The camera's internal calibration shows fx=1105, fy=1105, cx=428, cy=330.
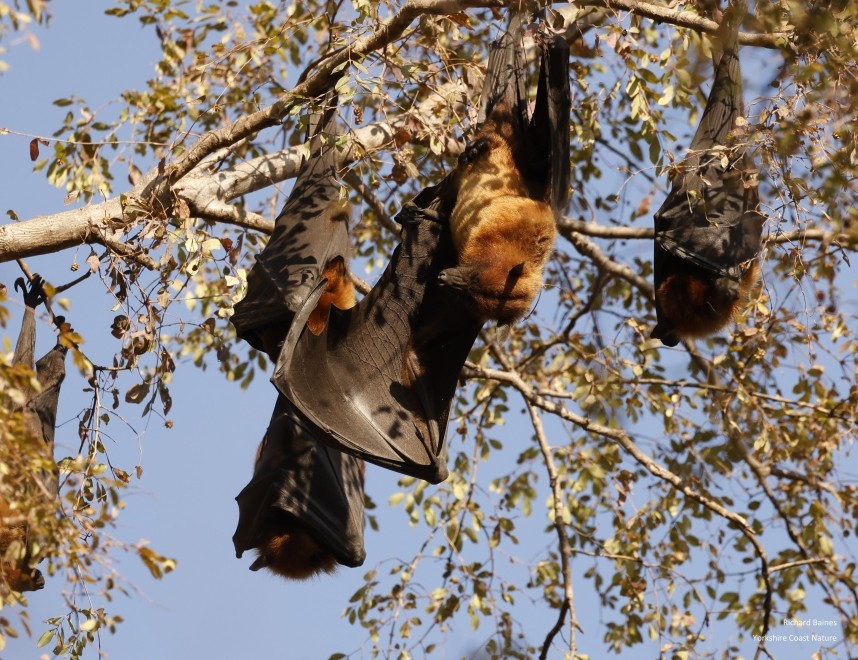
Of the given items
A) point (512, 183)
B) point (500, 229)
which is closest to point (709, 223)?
point (512, 183)

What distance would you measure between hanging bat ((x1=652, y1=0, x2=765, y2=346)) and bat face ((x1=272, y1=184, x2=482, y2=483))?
1.26m

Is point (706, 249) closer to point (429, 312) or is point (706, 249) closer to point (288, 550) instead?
point (429, 312)

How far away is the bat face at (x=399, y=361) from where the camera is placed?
5461 mm

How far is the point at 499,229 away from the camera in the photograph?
4938mm

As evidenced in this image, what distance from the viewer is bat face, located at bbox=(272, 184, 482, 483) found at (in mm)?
5461

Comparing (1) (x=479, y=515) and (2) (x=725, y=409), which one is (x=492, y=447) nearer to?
(1) (x=479, y=515)

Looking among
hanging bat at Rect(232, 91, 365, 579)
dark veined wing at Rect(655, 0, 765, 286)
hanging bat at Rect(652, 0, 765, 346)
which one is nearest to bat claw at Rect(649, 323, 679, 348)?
hanging bat at Rect(652, 0, 765, 346)

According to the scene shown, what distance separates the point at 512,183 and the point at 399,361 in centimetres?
122

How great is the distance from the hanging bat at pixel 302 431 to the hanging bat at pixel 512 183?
77 cm

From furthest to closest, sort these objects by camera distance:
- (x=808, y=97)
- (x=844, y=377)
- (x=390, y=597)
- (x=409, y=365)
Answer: (x=390, y=597)
(x=844, y=377)
(x=409, y=365)
(x=808, y=97)

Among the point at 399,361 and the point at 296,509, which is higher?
the point at 399,361

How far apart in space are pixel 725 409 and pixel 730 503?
4.03 ft

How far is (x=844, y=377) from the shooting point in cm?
622

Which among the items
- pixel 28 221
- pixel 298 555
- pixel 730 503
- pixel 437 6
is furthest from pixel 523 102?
pixel 730 503
